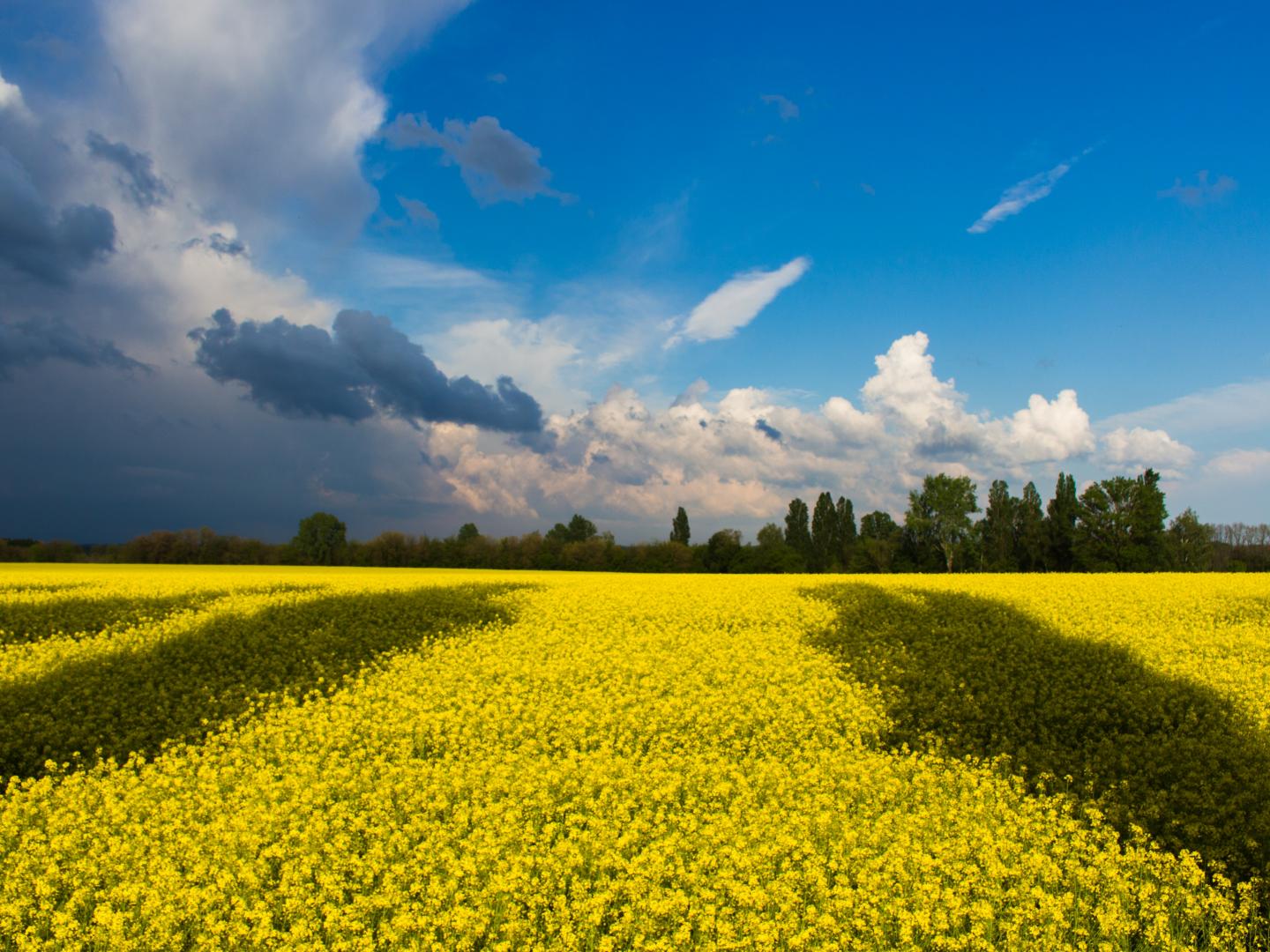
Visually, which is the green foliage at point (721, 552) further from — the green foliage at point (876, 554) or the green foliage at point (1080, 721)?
the green foliage at point (1080, 721)

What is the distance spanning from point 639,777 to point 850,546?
9331 cm

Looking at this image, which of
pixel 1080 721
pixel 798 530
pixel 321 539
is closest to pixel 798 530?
pixel 798 530

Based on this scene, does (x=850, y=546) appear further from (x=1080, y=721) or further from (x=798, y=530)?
(x=1080, y=721)

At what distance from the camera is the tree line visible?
80.9 metres

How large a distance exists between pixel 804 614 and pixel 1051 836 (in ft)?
50.2

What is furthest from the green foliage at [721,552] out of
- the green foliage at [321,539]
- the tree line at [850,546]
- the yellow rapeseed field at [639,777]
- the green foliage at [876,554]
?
the yellow rapeseed field at [639,777]

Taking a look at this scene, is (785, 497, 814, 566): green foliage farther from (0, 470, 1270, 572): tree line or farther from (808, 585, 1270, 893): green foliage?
(808, 585, 1270, 893): green foliage

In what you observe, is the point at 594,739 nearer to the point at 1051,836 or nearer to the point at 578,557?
the point at 1051,836

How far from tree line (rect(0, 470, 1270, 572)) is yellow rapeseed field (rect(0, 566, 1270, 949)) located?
62.2 m

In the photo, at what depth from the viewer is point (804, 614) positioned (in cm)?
2702

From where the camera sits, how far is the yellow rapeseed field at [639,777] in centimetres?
946

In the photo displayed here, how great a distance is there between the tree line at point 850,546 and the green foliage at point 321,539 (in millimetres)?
152

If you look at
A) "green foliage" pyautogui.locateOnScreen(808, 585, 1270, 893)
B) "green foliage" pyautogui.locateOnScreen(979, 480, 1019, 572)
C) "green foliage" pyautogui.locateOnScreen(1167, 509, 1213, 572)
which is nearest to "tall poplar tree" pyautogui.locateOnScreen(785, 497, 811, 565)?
"green foliage" pyautogui.locateOnScreen(979, 480, 1019, 572)

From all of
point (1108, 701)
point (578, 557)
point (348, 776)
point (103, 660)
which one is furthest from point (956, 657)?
point (578, 557)
